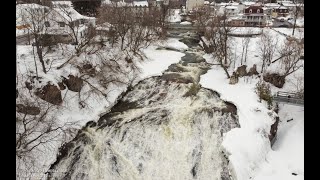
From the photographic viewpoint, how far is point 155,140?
1731 centimetres

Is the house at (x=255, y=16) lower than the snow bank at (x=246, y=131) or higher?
higher

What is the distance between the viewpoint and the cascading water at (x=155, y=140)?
1505 centimetres

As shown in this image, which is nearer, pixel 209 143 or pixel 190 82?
pixel 209 143

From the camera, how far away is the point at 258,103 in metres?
21.1

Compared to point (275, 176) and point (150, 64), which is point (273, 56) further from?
point (275, 176)

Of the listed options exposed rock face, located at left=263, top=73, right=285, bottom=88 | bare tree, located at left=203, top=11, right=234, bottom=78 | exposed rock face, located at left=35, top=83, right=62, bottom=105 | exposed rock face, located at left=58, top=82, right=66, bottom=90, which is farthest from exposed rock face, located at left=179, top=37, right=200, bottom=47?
exposed rock face, located at left=35, top=83, right=62, bottom=105

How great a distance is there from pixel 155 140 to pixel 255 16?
4017 cm

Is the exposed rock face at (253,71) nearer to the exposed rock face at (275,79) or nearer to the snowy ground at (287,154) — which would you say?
the exposed rock face at (275,79)

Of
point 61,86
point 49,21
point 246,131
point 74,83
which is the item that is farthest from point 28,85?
point 246,131

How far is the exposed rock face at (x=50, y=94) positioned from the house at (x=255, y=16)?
38671mm

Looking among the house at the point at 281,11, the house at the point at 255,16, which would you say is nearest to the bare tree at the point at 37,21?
the house at the point at 255,16

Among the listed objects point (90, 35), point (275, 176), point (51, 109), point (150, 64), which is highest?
point (90, 35)
